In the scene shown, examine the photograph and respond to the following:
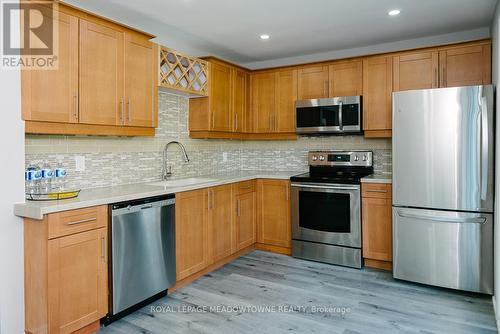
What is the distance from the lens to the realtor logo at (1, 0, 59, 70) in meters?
2.16

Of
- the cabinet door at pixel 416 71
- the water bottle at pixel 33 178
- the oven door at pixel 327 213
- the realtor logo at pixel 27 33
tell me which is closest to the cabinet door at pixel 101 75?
the realtor logo at pixel 27 33

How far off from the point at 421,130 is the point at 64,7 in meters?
2.96

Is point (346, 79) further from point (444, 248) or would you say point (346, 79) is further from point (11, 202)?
point (11, 202)

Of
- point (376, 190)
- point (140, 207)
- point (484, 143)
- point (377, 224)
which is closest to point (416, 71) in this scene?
point (484, 143)

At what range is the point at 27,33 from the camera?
2.21 meters

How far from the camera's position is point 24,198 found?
227 cm

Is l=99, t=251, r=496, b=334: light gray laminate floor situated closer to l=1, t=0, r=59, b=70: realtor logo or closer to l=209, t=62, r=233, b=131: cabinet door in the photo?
l=209, t=62, r=233, b=131: cabinet door

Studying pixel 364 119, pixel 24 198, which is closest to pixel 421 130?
pixel 364 119

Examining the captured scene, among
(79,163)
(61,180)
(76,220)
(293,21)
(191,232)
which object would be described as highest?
(293,21)

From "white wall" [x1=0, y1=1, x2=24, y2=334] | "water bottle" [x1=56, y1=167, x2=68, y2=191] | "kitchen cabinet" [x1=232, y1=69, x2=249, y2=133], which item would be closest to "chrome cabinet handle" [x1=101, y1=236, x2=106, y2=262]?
"white wall" [x1=0, y1=1, x2=24, y2=334]

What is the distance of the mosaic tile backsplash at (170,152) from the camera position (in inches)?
108

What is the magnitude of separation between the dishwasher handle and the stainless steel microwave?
2023 millimetres

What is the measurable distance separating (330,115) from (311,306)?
2167 mm

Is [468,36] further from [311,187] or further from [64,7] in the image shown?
[64,7]
